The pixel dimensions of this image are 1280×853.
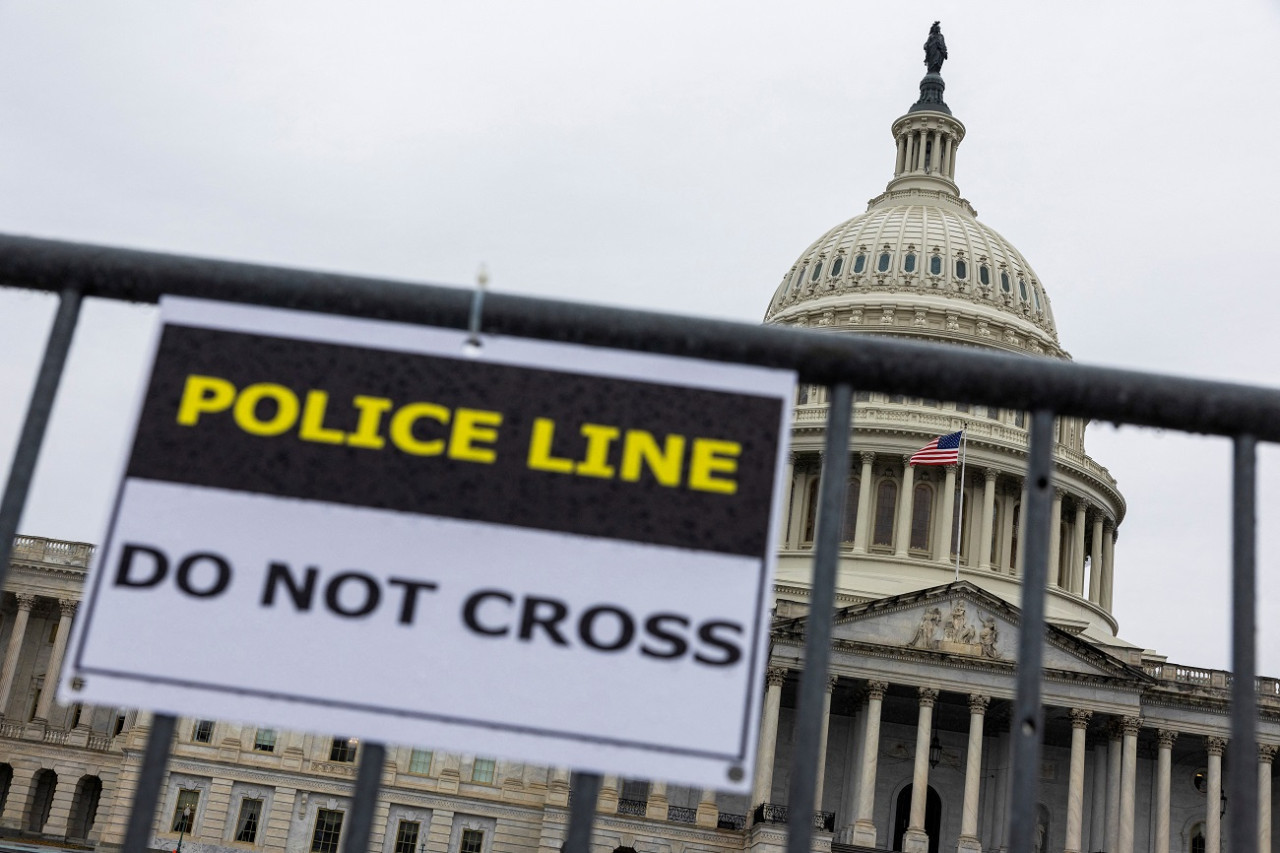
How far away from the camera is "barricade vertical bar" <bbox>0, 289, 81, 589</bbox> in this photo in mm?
3533

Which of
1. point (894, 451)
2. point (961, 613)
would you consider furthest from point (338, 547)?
point (894, 451)

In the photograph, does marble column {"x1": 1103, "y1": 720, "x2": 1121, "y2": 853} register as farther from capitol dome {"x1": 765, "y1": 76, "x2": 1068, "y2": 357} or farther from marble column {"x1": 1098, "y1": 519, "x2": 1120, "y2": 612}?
capitol dome {"x1": 765, "y1": 76, "x2": 1068, "y2": 357}

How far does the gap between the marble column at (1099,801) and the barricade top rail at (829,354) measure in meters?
69.6

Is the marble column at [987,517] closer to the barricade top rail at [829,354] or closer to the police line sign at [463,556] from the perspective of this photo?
the barricade top rail at [829,354]

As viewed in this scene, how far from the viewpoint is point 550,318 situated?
11.5 feet

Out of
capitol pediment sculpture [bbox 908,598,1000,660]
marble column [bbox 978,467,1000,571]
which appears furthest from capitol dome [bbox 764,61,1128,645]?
capitol pediment sculpture [bbox 908,598,1000,660]

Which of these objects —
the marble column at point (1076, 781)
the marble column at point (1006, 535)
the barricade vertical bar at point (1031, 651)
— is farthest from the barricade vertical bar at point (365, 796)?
the marble column at point (1006, 535)

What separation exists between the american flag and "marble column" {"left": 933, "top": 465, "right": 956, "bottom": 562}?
30.7 feet

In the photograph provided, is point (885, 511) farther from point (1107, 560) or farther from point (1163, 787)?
point (1163, 787)

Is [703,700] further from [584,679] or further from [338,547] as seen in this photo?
[338,547]

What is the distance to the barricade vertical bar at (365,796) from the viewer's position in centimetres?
333

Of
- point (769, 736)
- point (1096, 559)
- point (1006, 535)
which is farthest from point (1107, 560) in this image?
point (769, 736)

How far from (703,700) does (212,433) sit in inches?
56.7

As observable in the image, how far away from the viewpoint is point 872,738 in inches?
2581
